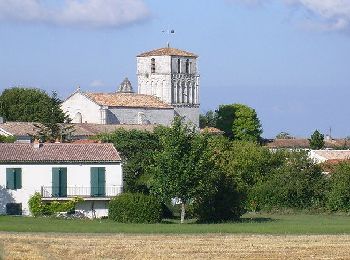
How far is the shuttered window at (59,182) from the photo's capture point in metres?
69.2

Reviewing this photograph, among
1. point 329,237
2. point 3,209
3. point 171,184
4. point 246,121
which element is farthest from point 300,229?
point 246,121

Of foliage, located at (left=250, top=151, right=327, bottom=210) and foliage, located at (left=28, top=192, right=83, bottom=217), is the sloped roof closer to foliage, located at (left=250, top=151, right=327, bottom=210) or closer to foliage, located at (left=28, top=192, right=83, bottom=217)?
foliage, located at (left=28, top=192, right=83, bottom=217)

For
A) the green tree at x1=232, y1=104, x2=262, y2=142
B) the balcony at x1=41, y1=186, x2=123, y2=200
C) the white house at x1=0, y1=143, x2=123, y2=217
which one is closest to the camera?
the white house at x1=0, y1=143, x2=123, y2=217

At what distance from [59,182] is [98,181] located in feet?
7.22

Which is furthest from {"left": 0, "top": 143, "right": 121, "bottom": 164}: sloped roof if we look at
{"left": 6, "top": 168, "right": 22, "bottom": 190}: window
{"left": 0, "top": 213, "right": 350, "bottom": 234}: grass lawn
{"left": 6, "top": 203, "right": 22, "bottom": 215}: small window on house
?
{"left": 0, "top": 213, "right": 350, "bottom": 234}: grass lawn

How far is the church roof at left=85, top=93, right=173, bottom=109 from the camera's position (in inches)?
5133

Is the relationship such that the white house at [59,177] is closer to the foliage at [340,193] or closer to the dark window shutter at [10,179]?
the dark window shutter at [10,179]

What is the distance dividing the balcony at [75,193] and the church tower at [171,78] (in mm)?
77246

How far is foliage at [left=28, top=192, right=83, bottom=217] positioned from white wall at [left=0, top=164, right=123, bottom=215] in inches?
21.5

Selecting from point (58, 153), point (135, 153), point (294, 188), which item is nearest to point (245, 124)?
point (135, 153)

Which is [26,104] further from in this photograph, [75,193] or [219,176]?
[219,176]

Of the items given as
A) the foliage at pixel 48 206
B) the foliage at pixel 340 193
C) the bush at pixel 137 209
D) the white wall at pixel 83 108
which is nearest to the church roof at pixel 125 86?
the white wall at pixel 83 108

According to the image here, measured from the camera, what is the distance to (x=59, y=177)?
69750 mm

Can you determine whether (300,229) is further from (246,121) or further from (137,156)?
(246,121)
